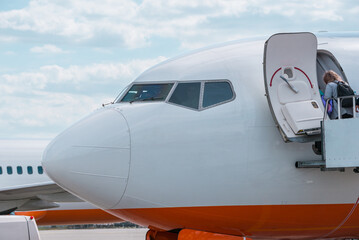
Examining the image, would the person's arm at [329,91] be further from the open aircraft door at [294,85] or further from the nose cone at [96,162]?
the nose cone at [96,162]

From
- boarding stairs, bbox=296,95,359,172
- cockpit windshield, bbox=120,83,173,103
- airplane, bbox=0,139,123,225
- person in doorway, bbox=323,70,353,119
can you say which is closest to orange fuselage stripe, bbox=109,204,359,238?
boarding stairs, bbox=296,95,359,172

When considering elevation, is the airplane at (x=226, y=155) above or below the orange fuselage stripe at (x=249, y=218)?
above

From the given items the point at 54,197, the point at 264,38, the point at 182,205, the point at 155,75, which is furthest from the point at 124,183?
the point at 54,197

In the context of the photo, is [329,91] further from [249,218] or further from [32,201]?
[32,201]

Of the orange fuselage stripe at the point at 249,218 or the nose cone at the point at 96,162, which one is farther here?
the orange fuselage stripe at the point at 249,218

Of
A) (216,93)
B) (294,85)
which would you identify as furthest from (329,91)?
(216,93)

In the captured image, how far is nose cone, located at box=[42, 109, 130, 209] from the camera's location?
27.6 ft

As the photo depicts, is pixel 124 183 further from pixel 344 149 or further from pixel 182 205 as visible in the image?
pixel 344 149

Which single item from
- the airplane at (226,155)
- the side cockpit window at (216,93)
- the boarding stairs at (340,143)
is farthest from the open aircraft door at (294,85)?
the side cockpit window at (216,93)

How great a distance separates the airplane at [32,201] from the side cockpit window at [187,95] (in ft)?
39.1

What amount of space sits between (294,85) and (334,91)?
556mm

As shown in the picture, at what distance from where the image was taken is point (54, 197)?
19.9 meters

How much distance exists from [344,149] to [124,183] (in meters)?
2.67

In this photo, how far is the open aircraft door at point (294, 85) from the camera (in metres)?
8.48
